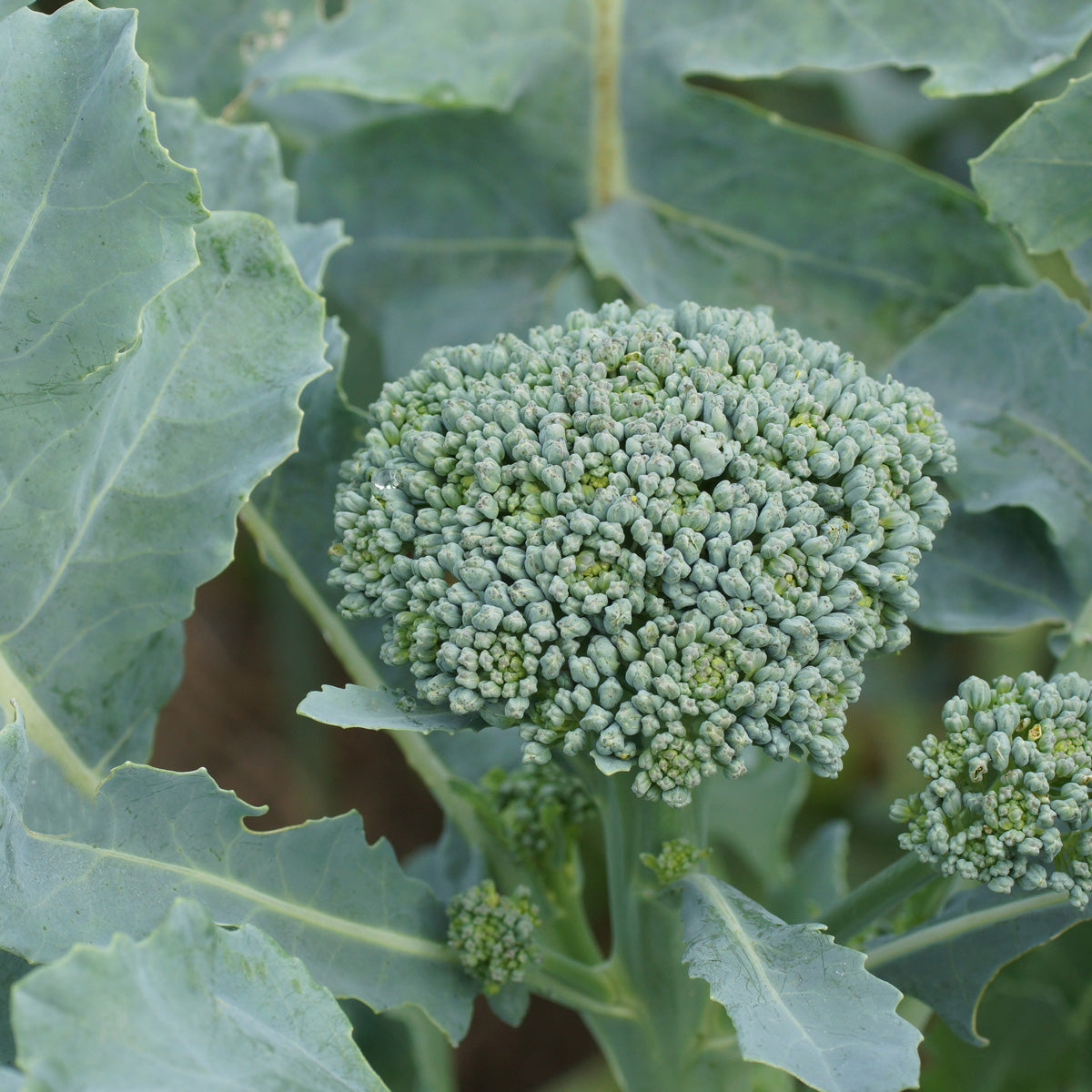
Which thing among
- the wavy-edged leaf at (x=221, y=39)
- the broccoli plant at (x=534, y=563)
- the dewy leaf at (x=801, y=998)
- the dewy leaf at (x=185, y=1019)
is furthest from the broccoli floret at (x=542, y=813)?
the wavy-edged leaf at (x=221, y=39)

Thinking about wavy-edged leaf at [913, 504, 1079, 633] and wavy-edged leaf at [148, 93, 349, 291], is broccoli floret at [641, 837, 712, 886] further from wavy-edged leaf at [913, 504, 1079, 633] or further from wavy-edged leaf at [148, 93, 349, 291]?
wavy-edged leaf at [148, 93, 349, 291]

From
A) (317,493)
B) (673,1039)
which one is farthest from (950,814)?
(317,493)

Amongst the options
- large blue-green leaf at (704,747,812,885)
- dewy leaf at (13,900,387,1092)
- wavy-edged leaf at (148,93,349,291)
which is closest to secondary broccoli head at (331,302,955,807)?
dewy leaf at (13,900,387,1092)

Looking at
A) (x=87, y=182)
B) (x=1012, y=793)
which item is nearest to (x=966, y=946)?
(x=1012, y=793)

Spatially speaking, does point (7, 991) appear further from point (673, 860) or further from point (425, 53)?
point (425, 53)

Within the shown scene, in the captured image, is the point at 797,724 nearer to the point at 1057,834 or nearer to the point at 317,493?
the point at 1057,834
